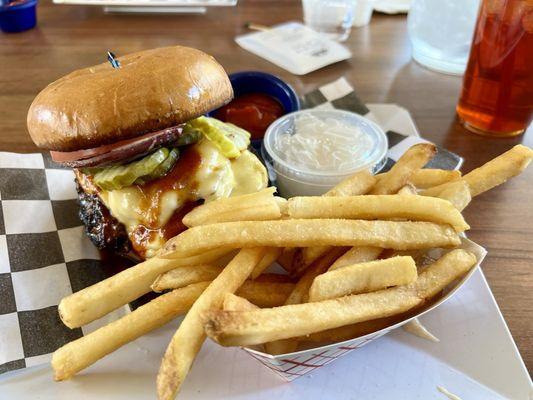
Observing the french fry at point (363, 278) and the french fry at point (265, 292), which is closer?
the french fry at point (363, 278)

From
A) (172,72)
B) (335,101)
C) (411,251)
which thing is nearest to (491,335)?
(411,251)

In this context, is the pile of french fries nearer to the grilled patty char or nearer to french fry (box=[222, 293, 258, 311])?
french fry (box=[222, 293, 258, 311])

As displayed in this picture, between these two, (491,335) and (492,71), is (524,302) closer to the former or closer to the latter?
(491,335)

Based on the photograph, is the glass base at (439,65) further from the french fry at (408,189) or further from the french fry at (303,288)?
the french fry at (303,288)

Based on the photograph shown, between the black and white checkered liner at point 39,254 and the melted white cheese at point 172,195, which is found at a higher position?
the melted white cheese at point 172,195

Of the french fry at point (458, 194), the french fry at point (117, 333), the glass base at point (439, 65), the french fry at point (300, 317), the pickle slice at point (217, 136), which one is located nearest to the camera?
the french fry at point (300, 317)

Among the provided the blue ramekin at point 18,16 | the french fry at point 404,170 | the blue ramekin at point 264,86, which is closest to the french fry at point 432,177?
the french fry at point 404,170
